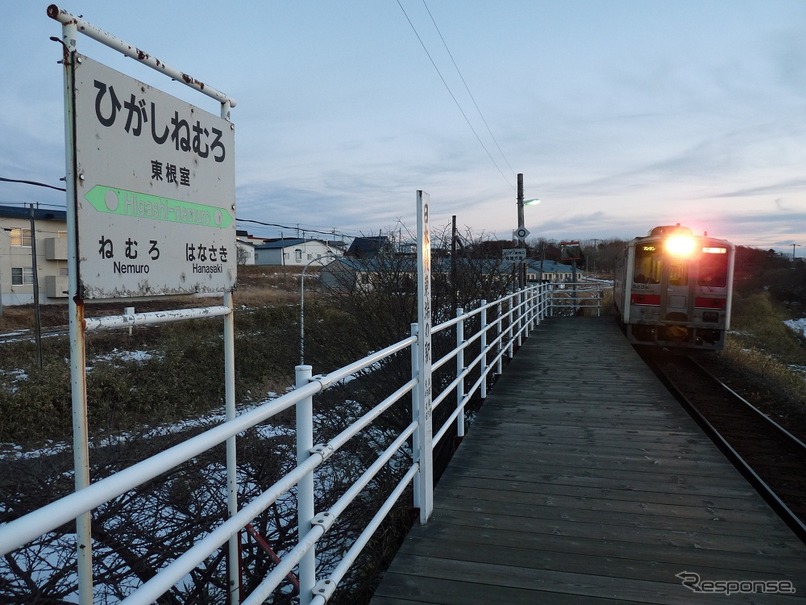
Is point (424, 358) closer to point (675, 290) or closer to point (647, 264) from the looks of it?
point (675, 290)

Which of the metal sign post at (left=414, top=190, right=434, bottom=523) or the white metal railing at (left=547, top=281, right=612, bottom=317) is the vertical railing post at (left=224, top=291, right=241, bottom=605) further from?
the white metal railing at (left=547, top=281, right=612, bottom=317)

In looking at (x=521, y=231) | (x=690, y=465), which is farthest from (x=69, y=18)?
(x=521, y=231)

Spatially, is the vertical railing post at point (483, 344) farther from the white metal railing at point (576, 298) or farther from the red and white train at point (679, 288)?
the white metal railing at point (576, 298)

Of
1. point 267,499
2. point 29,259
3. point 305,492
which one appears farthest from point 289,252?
point 267,499

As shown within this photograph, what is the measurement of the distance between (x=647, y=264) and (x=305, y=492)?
49.3 ft

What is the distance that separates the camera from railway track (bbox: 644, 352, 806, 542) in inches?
188

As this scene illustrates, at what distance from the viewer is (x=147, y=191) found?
2.38m

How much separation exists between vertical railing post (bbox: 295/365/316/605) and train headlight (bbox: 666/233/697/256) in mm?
14826

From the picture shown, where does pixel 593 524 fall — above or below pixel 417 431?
below

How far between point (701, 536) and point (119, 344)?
2305 cm

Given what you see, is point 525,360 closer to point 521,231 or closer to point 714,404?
point 714,404

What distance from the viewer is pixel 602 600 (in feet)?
9.75

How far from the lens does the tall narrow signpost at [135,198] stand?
6.63ft

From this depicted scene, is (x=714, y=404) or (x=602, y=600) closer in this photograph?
(x=602, y=600)
